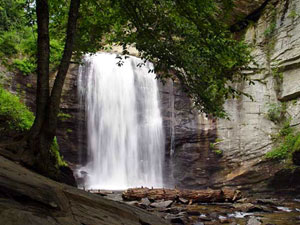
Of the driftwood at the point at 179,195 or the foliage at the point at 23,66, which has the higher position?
the foliage at the point at 23,66

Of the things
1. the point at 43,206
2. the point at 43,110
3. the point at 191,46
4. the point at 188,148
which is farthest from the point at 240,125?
the point at 43,206

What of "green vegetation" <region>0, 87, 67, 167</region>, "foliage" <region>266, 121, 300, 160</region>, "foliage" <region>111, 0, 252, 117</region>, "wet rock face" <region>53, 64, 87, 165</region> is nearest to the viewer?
"foliage" <region>111, 0, 252, 117</region>

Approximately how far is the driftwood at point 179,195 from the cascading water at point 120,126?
214 inches

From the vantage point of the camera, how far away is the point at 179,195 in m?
9.21

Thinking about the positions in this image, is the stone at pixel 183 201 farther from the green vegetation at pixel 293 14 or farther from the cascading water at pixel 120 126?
the green vegetation at pixel 293 14

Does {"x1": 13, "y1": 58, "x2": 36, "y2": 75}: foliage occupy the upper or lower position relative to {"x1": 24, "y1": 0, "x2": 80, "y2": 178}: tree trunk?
upper

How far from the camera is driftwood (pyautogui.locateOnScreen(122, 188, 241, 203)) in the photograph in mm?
8891

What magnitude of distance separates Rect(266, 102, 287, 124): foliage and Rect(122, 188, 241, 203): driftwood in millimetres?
6513

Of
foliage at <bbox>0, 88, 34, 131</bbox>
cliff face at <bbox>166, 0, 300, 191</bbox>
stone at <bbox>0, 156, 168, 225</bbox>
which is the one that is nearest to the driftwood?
foliage at <bbox>0, 88, 34, 131</bbox>

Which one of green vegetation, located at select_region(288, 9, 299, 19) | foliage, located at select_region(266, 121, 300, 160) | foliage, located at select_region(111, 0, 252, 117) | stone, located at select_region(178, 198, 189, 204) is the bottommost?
stone, located at select_region(178, 198, 189, 204)

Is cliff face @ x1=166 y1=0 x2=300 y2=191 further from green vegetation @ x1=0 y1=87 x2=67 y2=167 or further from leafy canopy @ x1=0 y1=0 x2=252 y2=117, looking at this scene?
leafy canopy @ x1=0 y1=0 x2=252 y2=117

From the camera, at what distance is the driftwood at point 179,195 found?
29.2 ft

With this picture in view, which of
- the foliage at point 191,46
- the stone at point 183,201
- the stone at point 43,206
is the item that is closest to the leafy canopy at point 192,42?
the foliage at point 191,46

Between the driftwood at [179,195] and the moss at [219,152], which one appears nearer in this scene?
the driftwood at [179,195]
